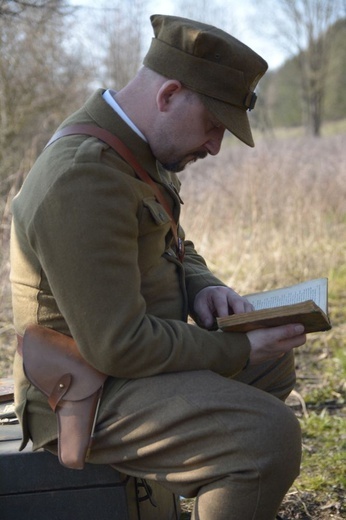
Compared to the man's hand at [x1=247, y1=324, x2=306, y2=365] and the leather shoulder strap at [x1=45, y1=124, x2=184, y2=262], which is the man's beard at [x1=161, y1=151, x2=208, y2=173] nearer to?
the leather shoulder strap at [x1=45, y1=124, x2=184, y2=262]

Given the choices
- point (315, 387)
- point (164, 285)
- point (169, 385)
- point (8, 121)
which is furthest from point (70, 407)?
point (8, 121)

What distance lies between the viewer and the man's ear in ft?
7.73

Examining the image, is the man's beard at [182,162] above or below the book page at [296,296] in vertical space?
above

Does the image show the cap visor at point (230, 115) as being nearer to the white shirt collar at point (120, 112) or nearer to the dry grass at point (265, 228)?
the white shirt collar at point (120, 112)

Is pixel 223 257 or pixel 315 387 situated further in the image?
pixel 223 257

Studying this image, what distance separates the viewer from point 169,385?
2215mm

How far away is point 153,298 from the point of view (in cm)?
249

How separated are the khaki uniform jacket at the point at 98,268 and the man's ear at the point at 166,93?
13 centimetres

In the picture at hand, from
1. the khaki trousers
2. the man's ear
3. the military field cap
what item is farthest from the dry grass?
the khaki trousers

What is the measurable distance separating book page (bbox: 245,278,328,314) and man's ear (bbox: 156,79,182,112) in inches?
30.7

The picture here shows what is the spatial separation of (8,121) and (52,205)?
26.6 ft

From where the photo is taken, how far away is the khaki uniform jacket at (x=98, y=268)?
2.13 m

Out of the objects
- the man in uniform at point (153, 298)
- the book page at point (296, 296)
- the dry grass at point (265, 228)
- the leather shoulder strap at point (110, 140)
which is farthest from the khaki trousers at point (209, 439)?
the dry grass at point (265, 228)

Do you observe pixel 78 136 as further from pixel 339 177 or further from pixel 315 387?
pixel 339 177
